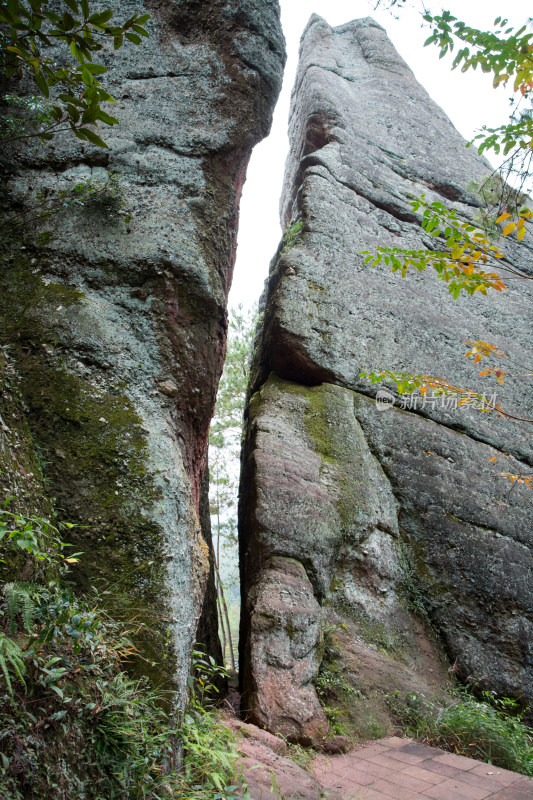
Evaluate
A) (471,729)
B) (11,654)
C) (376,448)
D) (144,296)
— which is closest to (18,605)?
(11,654)

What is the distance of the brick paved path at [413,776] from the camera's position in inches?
116

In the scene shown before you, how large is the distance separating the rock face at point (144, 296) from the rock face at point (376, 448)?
110cm

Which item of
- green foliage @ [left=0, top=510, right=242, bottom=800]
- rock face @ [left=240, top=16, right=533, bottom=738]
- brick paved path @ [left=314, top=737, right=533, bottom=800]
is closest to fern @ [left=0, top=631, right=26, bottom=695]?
green foliage @ [left=0, top=510, right=242, bottom=800]

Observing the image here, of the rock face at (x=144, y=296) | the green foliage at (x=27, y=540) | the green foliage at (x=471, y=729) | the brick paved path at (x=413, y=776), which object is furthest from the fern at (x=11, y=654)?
the green foliage at (x=471, y=729)

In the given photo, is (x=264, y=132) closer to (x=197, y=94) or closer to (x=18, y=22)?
(x=197, y=94)

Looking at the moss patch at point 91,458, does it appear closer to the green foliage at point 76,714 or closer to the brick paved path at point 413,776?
the green foliage at point 76,714

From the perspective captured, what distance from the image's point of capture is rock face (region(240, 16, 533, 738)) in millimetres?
4613

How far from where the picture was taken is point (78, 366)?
3.31 meters

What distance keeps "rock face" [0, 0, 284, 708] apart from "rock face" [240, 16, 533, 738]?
3.62 ft

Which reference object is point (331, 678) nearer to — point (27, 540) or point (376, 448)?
point (376, 448)

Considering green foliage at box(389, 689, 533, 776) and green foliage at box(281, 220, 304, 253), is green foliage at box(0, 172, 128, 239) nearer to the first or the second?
green foliage at box(281, 220, 304, 253)

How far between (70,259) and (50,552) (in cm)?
208

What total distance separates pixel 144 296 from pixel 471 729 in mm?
3817

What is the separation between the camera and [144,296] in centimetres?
372
